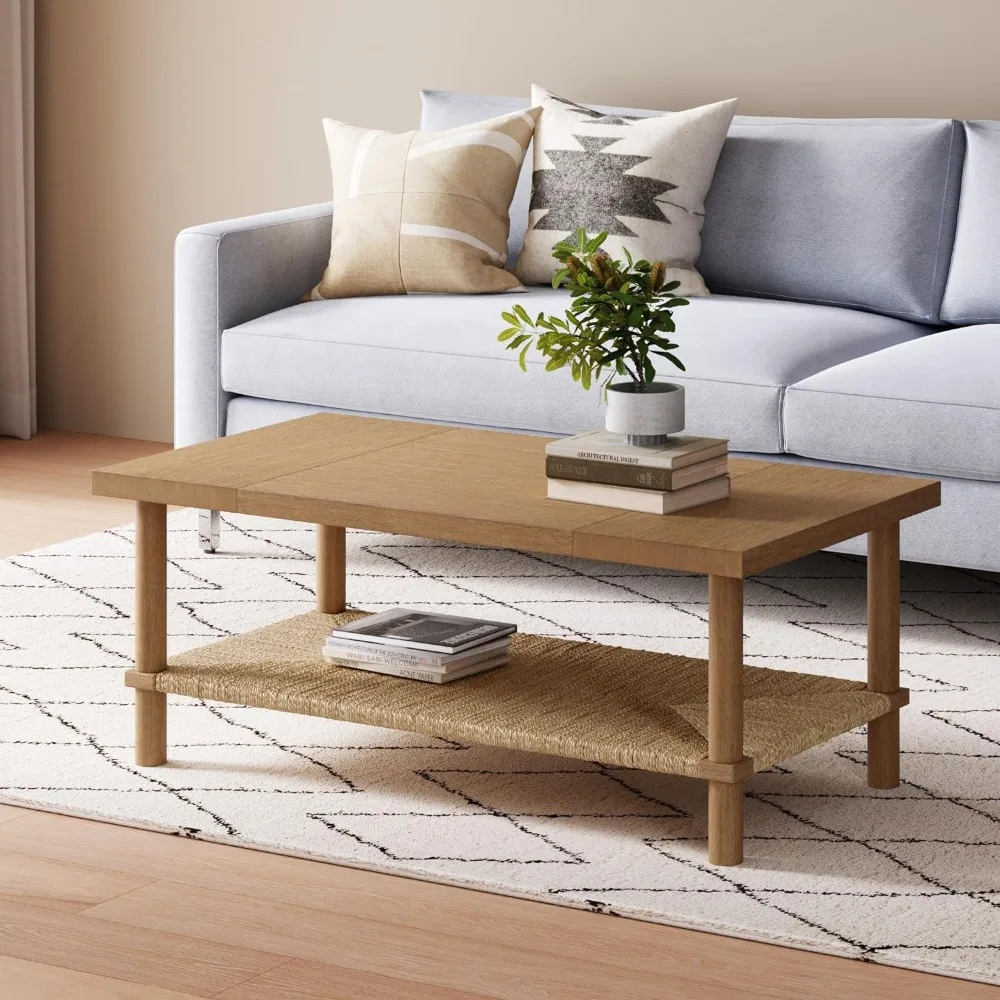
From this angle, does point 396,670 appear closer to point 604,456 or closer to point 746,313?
point 604,456

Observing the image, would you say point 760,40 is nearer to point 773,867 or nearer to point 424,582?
point 424,582

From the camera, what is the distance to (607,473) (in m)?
2.45

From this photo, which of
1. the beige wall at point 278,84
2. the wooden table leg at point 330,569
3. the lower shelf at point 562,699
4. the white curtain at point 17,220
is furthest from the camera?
the white curtain at point 17,220

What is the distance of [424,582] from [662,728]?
1362mm

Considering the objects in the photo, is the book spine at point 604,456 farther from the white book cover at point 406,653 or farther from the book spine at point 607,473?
the white book cover at point 406,653

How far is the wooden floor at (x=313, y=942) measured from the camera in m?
2.04

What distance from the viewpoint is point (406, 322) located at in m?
3.81

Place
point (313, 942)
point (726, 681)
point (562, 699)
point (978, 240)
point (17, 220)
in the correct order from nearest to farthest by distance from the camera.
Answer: point (313, 942), point (726, 681), point (562, 699), point (978, 240), point (17, 220)

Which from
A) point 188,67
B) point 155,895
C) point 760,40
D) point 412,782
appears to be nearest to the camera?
point 155,895

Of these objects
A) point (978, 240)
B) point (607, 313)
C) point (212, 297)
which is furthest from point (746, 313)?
point (607, 313)

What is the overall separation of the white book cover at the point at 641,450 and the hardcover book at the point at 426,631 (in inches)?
13.2

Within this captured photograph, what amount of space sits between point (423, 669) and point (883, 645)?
65 centimetres

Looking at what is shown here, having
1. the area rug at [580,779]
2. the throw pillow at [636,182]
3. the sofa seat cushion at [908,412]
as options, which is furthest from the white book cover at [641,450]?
the throw pillow at [636,182]

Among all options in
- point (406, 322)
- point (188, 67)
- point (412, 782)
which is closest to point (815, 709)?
point (412, 782)
